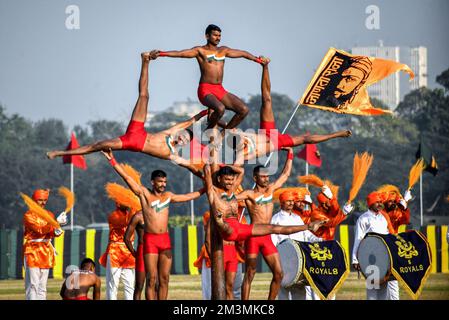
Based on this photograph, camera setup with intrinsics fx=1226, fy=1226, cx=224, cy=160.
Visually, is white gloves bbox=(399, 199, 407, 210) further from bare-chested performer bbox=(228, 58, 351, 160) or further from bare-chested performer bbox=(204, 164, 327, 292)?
bare-chested performer bbox=(204, 164, 327, 292)

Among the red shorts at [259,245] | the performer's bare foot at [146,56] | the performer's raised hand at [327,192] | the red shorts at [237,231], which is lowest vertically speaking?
the red shorts at [259,245]

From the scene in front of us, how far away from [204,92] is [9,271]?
577 inches

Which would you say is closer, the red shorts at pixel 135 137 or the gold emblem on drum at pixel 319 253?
the red shorts at pixel 135 137

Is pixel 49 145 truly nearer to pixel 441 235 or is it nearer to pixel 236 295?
pixel 441 235

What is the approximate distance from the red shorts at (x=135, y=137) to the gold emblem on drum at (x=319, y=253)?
9.99 ft

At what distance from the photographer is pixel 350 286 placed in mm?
25281

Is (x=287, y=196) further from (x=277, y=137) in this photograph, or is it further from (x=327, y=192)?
(x=277, y=137)

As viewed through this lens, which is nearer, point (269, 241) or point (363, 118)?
point (269, 241)

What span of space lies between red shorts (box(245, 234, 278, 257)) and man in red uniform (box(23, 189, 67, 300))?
12.7ft

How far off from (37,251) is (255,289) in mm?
6674

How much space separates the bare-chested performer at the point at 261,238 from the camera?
56.0ft

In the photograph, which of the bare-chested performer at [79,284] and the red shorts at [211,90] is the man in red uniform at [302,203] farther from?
the bare-chested performer at [79,284]

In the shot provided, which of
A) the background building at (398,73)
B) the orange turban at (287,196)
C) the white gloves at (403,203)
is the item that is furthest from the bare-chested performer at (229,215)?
the background building at (398,73)
